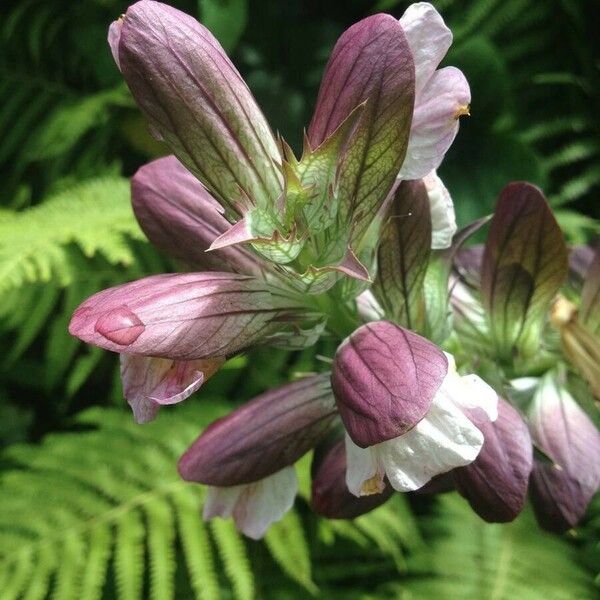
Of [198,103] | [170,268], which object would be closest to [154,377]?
[198,103]

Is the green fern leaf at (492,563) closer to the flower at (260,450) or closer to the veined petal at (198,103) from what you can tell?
the flower at (260,450)

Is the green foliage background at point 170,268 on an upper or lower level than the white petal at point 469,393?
lower

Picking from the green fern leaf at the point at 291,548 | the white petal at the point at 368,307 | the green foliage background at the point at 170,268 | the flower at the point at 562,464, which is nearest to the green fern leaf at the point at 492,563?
the green foliage background at the point at 170,268

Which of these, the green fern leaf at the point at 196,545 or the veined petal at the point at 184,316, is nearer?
the veined petal at the point at 184,316

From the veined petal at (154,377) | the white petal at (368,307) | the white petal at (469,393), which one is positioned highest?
the veined petal at (154,377)

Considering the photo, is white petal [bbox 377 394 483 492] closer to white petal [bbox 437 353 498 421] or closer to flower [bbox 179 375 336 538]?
white petal [bbox 437 353 498 421]

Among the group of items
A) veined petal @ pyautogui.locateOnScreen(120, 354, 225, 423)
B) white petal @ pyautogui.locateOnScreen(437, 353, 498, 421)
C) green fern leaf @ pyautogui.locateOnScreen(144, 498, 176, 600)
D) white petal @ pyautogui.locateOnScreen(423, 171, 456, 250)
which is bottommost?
green fern leaf @ pyautogui.locateOnScreen(144, 498, 176, 600)

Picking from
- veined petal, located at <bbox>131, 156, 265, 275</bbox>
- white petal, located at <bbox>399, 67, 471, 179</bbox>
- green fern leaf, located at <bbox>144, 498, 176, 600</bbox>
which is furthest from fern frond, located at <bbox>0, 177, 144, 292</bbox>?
white petal, located at <bbox>399, 67, 471, 179</bbox>

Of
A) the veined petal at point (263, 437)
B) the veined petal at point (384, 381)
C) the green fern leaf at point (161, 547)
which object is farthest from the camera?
the green fern leaf at point (161, 547)

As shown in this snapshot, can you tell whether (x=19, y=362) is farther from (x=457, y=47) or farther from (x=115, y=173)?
(x=457, y=47)
